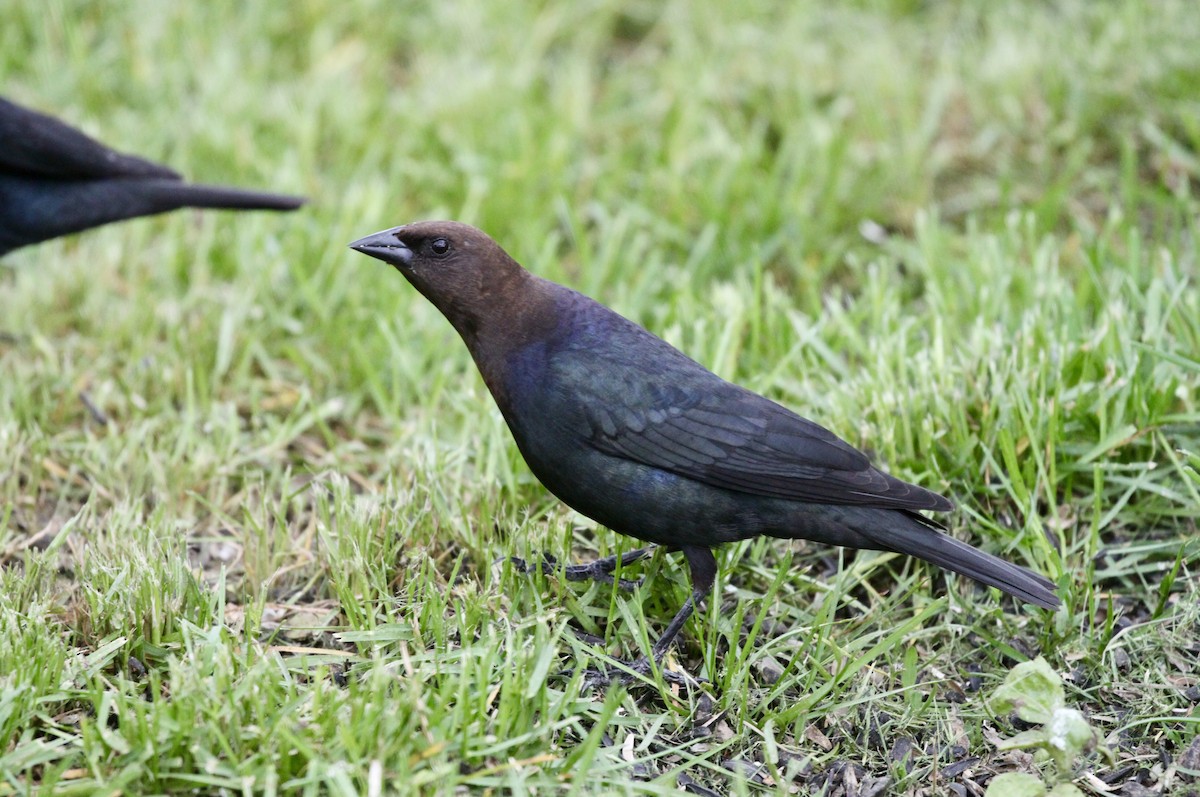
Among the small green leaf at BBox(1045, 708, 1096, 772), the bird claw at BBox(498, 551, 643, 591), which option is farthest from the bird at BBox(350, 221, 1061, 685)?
the small green leaf at BBox(1045, 708, 1096, 772)

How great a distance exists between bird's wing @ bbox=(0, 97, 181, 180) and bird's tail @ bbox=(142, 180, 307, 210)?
0.11 metres

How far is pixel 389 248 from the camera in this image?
335cm

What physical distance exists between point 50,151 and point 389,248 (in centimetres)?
186

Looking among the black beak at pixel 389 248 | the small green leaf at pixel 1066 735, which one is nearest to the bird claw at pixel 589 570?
the black beak at pixel 389 248

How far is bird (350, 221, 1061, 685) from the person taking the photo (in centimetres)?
316

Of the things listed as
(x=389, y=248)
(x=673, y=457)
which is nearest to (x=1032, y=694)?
(x=673, y=457)

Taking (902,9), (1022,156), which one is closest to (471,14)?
(902,9)

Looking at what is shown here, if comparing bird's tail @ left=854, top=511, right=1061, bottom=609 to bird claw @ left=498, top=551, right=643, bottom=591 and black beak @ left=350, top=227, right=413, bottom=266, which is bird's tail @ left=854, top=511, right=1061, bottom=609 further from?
black beak @ left=350, top=227, right=413, bottom=266

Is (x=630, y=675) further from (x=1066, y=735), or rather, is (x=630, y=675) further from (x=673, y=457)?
(x=1066, y=735)

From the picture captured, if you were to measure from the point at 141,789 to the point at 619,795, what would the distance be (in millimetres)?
982

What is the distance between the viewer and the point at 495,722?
110 inches

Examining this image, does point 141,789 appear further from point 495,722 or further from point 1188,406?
point 1188,406

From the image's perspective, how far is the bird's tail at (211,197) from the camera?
4.67 meters

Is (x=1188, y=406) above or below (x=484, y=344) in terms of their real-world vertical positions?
below
